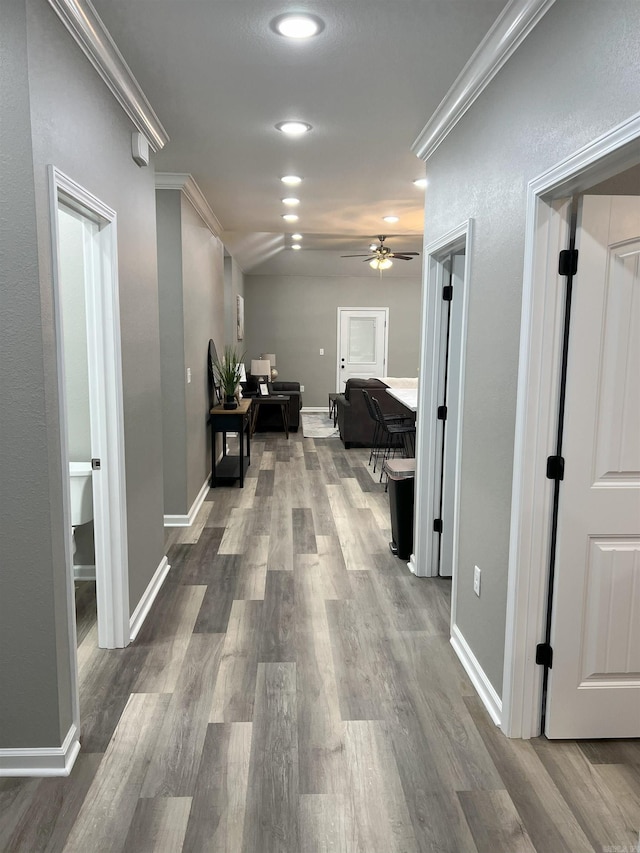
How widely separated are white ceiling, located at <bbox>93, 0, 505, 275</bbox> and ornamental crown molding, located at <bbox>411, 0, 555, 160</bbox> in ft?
0.12

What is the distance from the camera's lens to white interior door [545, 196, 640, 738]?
2.04 m

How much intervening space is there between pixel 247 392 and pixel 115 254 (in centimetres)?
704

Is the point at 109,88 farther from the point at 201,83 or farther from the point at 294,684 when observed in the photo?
the point at 294,684

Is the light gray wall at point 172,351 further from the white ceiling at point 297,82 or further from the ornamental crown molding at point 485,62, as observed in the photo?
the ornamental crown molding at point 485,62

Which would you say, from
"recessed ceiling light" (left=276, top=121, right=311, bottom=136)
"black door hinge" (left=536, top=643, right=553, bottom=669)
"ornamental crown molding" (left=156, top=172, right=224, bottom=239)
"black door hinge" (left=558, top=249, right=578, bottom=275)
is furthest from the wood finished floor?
"ornamental crown molding" (left=156, top=172, right=224, bottom=239)

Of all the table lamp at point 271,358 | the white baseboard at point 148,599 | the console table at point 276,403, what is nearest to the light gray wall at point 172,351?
the white baseboard at point 148,599

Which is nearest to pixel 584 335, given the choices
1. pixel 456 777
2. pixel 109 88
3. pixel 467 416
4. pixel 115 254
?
pixel 467 416

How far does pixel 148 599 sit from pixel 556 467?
2.31m

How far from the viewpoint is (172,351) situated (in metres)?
4.79

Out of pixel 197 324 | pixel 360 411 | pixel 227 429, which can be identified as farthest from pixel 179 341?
pixel 360 411

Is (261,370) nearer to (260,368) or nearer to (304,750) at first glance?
(260,368)

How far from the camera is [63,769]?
2.09 meters

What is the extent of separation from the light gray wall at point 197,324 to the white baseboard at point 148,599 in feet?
3.69

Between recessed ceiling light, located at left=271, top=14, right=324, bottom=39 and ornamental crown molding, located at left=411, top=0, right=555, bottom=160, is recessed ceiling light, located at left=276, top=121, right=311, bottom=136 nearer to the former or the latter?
ornamental crown molding, located at left=411, top=0, right=555, bottom=160
